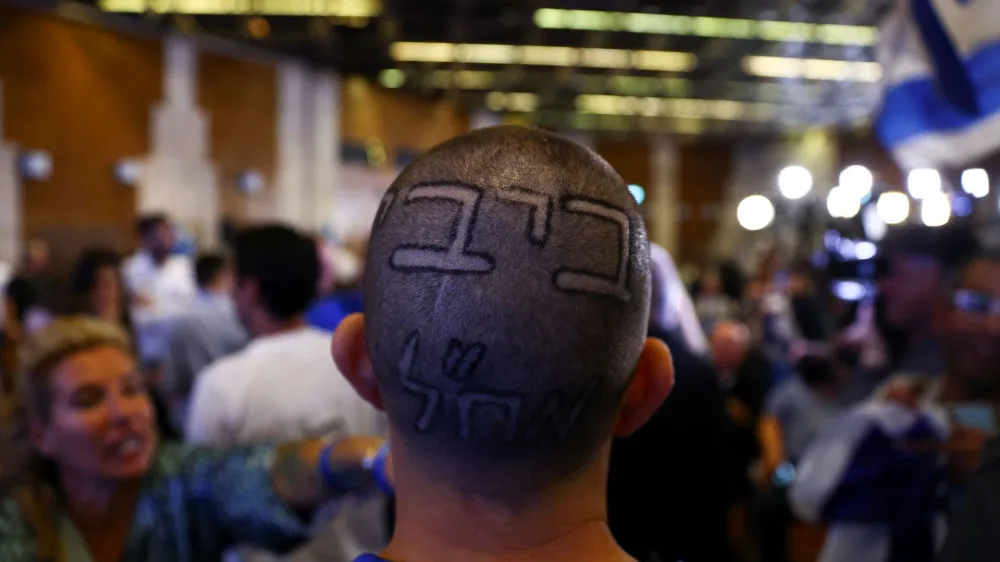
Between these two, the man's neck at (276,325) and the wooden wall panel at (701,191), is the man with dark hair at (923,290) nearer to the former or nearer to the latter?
the man's neck at (276,325)

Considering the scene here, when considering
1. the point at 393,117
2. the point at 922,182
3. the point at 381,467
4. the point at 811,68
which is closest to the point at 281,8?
the point at 393,117

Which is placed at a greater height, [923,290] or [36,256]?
[923,290]

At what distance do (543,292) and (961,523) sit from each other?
0.94 metres

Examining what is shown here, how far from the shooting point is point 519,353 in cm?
88

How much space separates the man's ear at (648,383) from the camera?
99 centimetres

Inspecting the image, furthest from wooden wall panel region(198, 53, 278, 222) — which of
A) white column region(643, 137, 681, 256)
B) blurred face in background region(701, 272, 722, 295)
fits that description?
white column region(643, 137, 681, 256)

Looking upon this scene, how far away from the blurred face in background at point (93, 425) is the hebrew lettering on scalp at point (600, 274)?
132cm

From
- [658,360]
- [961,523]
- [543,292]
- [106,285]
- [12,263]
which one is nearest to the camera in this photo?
[543,292]

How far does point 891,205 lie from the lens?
16.6ft

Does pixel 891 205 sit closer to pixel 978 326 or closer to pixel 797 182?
pixel 978 326

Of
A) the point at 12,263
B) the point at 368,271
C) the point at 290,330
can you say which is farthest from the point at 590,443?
the point at 12,263

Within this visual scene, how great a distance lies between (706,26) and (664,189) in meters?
13.9

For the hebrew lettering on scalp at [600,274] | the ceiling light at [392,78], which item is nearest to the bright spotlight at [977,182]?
the hebrew lettering on scalp at [600,274]

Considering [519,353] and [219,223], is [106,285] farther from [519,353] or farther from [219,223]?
[219,223]
